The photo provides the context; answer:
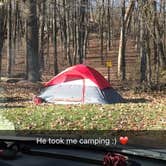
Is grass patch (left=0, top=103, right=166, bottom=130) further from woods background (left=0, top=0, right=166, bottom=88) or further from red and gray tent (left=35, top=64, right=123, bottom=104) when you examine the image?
woods background (left=0, top=0, right=166, bottom=88)

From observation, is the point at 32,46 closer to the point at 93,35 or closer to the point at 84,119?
the point at 84,119

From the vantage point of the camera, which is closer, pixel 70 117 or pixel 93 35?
pixel 70 117

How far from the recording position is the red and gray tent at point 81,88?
30.0 feet

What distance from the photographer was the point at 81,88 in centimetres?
992

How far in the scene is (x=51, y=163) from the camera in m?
1.46

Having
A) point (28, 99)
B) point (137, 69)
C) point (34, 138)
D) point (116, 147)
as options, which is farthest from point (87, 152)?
point (137, 69)

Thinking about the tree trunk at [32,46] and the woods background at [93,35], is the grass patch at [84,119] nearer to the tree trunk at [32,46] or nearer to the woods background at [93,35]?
the tree trunk at [32,46]

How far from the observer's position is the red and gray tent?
30.0 feet

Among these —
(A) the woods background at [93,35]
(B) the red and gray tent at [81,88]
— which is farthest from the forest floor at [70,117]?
(A) the woods background at [93,35]

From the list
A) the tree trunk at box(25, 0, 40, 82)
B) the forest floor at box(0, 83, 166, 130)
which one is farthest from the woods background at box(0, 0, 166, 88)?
the forest floor at box(0, 83, 166, 130)

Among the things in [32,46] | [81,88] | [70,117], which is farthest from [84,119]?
[81,88]

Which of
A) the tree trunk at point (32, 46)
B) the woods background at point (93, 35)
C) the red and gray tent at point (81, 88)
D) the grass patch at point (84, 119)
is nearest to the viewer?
the grass patch at point (84, 119)

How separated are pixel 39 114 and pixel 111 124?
2.70ft

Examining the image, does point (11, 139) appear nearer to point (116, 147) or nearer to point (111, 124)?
point (116, 147)
